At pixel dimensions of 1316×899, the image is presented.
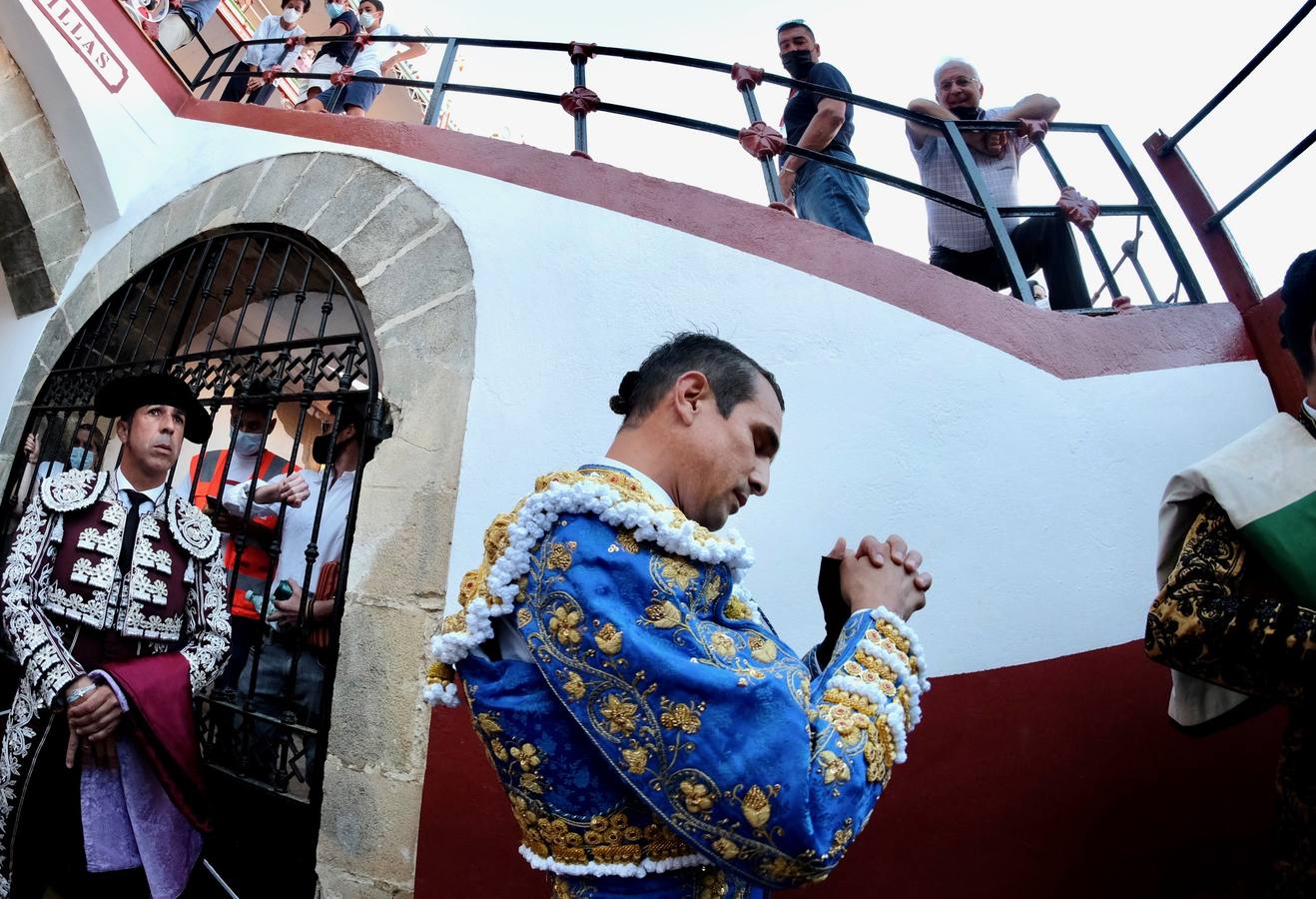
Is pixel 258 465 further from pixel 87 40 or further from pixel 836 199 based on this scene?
pixel 87 40

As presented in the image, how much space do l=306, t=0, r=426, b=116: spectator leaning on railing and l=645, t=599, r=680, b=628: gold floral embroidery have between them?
3.85 m

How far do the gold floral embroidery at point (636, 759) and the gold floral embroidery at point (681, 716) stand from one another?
2.0 inches

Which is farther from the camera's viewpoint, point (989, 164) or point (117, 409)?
point (989, 164)

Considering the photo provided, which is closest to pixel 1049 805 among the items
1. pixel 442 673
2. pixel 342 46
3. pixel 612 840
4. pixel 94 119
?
pixel 612 840

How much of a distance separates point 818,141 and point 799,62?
69cm

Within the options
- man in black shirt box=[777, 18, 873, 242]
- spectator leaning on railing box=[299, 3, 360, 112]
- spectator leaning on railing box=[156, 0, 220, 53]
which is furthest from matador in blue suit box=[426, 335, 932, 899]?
spectator leaning on railing box=[156, 0, 220, 53]

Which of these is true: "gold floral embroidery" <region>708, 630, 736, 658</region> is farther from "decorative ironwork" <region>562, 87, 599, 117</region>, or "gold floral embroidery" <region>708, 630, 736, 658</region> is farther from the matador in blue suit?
"decorative ironwork" <region>562, 87, 599, 117</region>

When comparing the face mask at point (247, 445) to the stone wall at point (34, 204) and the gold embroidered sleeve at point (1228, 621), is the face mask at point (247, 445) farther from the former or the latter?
the gold embroidered sleeve at point (1228, 621)

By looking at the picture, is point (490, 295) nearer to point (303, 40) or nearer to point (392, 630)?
point (392, 630)

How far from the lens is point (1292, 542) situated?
137 cm

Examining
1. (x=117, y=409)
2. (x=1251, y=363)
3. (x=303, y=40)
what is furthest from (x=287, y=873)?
(x=303, y=40)

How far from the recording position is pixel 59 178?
4.21 meters

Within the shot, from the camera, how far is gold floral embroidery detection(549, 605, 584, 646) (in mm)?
958

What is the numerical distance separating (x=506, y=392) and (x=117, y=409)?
56.6 inches
